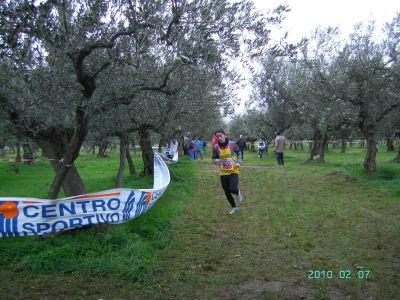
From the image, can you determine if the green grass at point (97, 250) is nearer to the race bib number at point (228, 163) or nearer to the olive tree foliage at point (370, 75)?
the race bib number at point (228, 163)

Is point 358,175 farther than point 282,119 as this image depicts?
No

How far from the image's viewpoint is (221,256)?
6457mm

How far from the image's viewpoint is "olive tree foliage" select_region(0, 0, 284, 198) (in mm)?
5504

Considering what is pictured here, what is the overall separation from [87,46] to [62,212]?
2.93m

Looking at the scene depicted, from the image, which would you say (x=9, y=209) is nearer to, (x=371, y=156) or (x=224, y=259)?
(x=224, y=259)

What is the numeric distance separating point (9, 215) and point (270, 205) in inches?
261

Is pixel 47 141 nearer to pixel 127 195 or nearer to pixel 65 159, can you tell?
pixel 65 159

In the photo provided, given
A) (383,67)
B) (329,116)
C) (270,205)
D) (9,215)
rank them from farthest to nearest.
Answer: (329,116), (383,67), (270,205), (9,215)

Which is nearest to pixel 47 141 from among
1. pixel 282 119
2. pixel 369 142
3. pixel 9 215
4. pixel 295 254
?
pixel 9 215

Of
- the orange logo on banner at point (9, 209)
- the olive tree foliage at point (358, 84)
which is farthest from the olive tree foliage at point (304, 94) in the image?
the orange logo on banner at point (9, 209)

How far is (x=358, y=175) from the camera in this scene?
1562 centimetres

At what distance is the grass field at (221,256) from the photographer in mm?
5156

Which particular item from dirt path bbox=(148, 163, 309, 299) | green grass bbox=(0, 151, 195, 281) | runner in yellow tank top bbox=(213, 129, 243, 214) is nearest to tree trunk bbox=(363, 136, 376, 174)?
dirt path bbox=(148, 163, 309, 299)

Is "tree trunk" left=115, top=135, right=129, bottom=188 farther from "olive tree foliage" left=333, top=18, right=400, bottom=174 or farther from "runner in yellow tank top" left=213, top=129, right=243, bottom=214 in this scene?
"olive tree foliage" left=333, top=18, right=400, bottom=174
